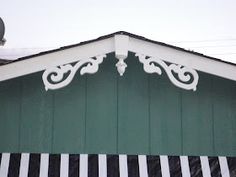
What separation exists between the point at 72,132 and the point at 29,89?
0.75m

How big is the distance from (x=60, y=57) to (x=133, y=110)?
45.2 inches

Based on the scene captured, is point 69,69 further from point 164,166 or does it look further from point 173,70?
point 164,166

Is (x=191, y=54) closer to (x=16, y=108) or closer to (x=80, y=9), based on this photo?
(x=16, y=108)

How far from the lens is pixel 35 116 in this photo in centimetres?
407

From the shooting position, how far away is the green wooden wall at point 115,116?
4047 millimetres

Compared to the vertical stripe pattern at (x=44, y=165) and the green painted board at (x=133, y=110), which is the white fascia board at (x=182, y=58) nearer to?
the green painted board at (x=133, y=110)

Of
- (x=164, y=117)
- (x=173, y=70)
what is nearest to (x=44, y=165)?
(x=164, y=117)

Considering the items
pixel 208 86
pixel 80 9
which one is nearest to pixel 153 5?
pixel 80 9

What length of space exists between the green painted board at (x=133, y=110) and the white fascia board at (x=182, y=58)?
1.69ft

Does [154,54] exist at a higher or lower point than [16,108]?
higher

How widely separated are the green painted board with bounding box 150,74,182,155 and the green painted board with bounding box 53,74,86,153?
866mm

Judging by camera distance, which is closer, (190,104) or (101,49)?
(101,49)

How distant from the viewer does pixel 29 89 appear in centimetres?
411

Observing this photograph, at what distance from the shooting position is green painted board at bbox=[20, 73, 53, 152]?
13.2ft
